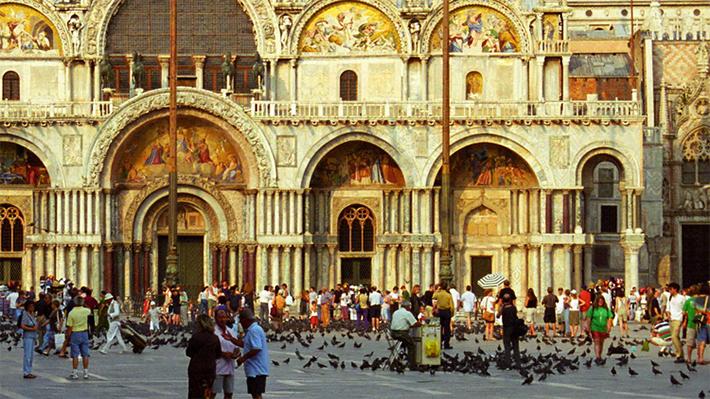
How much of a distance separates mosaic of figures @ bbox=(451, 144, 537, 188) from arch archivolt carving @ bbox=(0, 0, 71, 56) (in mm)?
16332

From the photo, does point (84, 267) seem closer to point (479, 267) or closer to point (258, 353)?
point (479, 267)

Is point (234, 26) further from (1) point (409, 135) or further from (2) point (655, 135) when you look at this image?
(2) point (655, 135)

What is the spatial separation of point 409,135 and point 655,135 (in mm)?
19581

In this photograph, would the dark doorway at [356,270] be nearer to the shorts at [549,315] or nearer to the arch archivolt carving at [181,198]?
the arch archivolt carving at [181,198]

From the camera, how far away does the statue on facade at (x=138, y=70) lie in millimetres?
73000

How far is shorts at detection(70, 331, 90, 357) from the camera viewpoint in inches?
1543

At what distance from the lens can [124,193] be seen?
73500 mm

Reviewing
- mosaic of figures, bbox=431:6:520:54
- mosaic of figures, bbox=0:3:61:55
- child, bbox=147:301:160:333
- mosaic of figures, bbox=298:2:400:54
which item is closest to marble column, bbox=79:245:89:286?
mosaic of figures, bbox=0:3:61:55

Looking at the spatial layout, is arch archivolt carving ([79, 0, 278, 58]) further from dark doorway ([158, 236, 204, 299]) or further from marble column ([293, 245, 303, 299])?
marble column ([293, 245, 303, 299])

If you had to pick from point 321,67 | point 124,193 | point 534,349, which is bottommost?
point 534,349

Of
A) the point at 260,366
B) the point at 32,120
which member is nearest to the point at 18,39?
the point at 32,120

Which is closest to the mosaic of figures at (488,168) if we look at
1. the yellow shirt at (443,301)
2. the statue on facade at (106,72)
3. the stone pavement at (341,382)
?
the statue on facade at (106,72)

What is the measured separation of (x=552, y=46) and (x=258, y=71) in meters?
11.9

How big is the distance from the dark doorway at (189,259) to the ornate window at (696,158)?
2672cm
